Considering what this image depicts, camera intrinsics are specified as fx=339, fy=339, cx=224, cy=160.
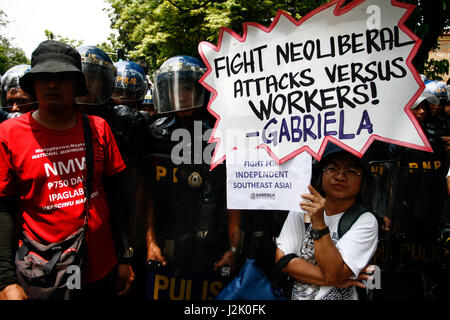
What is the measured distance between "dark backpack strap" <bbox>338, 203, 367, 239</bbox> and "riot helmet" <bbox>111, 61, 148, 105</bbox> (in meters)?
3.22

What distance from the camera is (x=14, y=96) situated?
10.1ft

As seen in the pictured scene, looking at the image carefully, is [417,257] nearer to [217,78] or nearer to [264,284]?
[264,284]

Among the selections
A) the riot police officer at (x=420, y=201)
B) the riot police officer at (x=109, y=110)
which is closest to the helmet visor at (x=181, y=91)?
the riot police officer at (x=109, y=110)

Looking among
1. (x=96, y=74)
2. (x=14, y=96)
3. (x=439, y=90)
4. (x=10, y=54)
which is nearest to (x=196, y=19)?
(x=439, y=90)

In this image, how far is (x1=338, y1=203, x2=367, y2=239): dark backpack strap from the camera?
73.4 inches

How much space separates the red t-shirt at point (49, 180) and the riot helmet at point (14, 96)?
132cm

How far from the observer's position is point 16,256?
1.87 meters

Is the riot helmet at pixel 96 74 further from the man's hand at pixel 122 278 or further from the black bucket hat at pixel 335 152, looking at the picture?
the black bucket hat at pixel 335 152

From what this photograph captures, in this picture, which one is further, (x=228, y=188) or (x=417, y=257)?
(x=417, y=257)

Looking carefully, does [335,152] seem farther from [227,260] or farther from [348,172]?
[227,260]

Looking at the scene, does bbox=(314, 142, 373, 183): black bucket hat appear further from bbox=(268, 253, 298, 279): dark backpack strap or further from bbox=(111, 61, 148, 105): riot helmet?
bbox=(111, 61, 148, 105): riot helmet

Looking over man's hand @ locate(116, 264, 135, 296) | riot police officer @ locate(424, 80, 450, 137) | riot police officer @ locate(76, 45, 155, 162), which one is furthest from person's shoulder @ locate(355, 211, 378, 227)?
riot police officer @ locate(424, 80, 450, 137)
